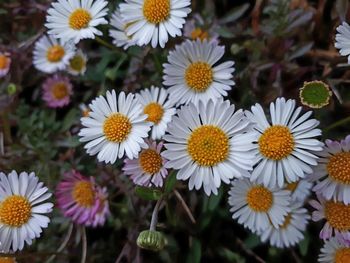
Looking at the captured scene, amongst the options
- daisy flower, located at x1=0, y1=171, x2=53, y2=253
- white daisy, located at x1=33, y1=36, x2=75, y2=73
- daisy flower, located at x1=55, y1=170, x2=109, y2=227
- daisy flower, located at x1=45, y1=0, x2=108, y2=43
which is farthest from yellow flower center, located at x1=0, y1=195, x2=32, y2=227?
white daisy, located at x1=33, y1=36, x2=75, y2=73

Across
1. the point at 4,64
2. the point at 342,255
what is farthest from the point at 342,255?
the point at 4,64

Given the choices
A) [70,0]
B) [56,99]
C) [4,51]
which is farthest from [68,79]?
[70,0]


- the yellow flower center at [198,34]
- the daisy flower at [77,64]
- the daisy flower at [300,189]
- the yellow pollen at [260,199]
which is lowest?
the yellow pollen at [260,199]

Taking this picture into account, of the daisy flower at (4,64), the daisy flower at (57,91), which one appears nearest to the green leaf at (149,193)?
the daisy flower at (57,91)

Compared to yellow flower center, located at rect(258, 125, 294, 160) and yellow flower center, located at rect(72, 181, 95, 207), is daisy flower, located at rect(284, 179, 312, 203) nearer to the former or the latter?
yellow flower center, located at rect(258, 125, 294, 160)

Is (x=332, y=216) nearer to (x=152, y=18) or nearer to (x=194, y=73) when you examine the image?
(x=194, y=73)

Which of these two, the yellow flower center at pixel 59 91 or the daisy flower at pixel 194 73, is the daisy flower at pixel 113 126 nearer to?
the daisy flower at pixel 194 73
